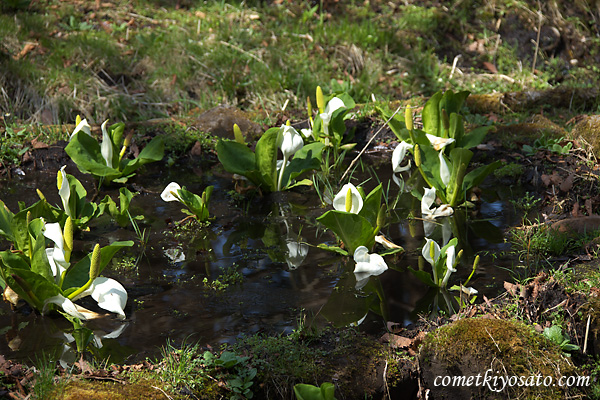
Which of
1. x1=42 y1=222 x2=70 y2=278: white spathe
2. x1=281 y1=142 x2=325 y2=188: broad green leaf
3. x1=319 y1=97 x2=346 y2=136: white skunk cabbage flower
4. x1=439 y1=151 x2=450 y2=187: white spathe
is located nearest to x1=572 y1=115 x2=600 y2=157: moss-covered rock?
x1=439 y1=151 x2=450 y2=187: white spathe

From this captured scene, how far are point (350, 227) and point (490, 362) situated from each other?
955 millimetres

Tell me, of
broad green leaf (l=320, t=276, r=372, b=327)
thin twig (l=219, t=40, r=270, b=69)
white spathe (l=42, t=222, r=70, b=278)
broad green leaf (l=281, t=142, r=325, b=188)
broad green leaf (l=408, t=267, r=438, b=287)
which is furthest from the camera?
thin twig (l=219, t=40, r=270, b=69)

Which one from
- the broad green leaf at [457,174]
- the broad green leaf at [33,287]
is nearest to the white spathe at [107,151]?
the broad green leaf at [33,287]

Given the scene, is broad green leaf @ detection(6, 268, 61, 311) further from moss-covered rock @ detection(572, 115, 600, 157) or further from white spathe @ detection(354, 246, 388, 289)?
→ moss-covered rock @ detection(572, 115, 600, 157)

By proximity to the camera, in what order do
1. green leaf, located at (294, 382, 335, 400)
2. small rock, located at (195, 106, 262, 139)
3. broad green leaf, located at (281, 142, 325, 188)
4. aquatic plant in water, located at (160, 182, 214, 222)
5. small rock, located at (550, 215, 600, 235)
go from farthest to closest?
small rock, located at (195, 106, 262, 139) < broad green leaf, located at (281, 142, 325, 188) < aquatic plant in water, located at (160, 182, 214, 222) < small rock, located at (550, 215, 600, 235) < green leaf, located at (294, 382, 335, 400)

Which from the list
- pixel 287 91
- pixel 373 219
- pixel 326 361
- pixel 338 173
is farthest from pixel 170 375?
pixel 287 91

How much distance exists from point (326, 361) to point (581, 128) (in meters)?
2.88

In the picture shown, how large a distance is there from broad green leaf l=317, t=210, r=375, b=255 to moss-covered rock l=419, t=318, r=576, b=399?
74 cm

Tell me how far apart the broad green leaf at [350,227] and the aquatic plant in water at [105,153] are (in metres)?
1.55

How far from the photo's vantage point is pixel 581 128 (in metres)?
4.01

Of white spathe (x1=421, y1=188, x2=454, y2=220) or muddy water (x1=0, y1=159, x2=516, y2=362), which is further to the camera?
white spathe (x1=421, y1=188, x2=454, y2=220)

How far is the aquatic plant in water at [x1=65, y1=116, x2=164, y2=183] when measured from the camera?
359cm

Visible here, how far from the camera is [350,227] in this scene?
2754mm

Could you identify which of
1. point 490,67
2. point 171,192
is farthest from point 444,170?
point 490,67
